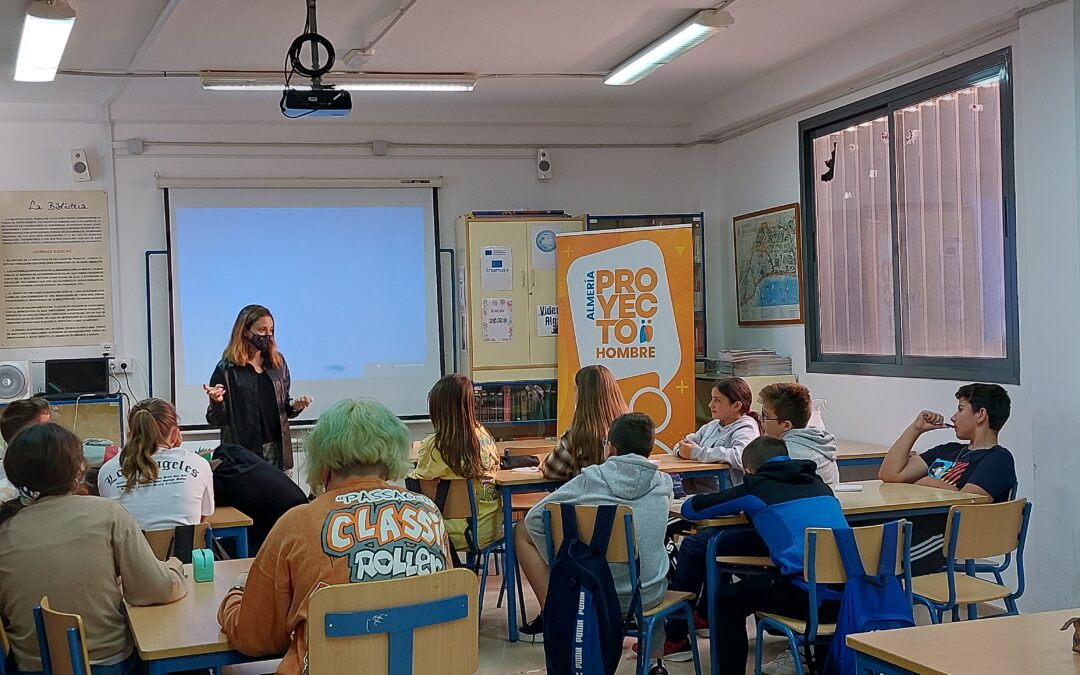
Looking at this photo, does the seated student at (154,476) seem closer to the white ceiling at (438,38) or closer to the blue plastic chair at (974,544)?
the white ceiling at (438,38)

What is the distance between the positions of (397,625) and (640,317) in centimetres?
529

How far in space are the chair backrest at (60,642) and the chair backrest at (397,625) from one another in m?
0.56

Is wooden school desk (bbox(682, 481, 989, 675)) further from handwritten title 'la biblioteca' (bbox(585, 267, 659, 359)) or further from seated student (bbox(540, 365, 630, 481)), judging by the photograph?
handwritten title 'la biblioteca' (bbox(585, 267, 659, 359))

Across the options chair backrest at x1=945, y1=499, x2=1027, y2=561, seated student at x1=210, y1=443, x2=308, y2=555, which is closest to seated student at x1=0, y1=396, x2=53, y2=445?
seated student at x1=210, y1=443, x2=308, y2=555

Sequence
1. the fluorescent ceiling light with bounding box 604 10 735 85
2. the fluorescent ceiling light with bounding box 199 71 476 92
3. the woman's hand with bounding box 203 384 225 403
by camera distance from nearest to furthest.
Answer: the fluorescent ceiling light with bounding box 604 10 735 85 → the woman's hand with bounding box 203 384 225 403 → the fluorescent ceiling light with bounding box 199 71 476 92

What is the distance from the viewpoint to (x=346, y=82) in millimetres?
6746

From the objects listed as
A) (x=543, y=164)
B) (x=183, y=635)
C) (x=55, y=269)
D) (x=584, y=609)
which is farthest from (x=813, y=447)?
(x=55, y=269)

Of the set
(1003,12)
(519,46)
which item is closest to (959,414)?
(1003,12)

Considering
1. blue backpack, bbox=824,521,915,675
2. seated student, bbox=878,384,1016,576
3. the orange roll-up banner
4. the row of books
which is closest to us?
blue backpack, bbox=824,521,915,675

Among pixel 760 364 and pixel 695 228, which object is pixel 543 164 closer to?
pixel 695 228

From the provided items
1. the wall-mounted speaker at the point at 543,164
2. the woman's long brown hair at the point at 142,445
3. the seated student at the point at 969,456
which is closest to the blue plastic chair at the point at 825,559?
the seated student at the point at 969,456

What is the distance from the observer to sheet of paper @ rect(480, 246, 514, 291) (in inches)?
311

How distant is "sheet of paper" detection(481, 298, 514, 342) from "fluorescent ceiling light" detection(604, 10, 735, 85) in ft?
5.85

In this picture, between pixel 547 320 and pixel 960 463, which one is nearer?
pixel 960 463
